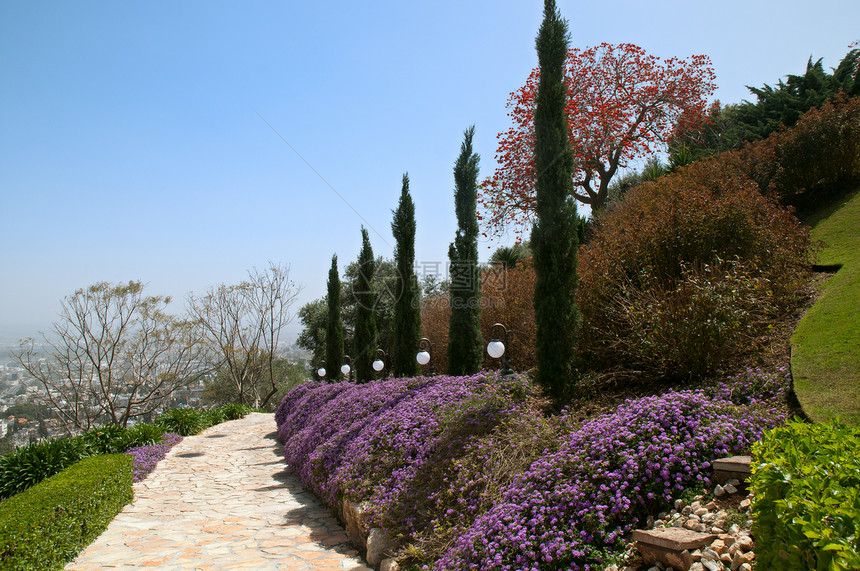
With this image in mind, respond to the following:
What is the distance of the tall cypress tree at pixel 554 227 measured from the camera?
5766mm

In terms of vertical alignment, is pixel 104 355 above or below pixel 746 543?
above

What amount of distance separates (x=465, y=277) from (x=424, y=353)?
2.26 meters

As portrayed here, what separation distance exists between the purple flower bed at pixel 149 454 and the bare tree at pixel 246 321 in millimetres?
8278

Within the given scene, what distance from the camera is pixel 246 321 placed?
20.1 meters

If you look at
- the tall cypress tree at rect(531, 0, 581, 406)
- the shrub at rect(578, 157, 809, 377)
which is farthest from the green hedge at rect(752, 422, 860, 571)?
the tall cypress tree at rect(531, 0, 581, 406)

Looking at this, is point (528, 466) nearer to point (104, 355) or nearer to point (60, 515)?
point (60, 515)

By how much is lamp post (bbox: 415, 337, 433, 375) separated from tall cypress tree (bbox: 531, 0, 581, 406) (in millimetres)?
2316

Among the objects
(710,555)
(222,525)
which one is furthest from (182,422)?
(710,555)

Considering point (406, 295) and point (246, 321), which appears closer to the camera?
point (406, 295)

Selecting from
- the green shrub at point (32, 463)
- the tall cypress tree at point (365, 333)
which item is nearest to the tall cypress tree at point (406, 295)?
the tall cypress tree at point (365, 333)

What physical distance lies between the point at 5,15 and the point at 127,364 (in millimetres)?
10989

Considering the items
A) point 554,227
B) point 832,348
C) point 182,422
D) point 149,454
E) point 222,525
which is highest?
point 554,227

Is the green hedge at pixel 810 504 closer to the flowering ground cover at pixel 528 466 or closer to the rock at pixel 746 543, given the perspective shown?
the rock at pixel 746 543

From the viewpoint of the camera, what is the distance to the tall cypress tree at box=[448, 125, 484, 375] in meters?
9.14
